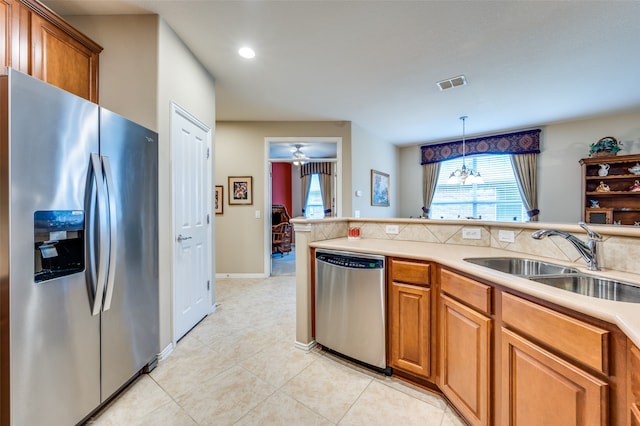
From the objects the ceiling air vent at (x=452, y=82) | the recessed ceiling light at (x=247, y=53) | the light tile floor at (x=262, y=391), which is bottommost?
the light tile floor at (x=262, y=391)

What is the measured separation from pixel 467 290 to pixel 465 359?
0.37 metres

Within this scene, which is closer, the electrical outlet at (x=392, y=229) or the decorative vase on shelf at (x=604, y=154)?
the electrical outlet at (x=392, y=229)

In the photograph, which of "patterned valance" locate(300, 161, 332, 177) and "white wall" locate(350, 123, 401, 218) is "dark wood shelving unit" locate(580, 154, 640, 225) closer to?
"white wall" locate(350, 123, 401, 218)

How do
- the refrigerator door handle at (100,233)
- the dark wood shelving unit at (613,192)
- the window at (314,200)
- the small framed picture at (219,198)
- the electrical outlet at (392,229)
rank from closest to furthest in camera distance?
1. the refrigerator door handle at (100,233)
2. the electrical outlet at (392,229)
3. the dark wood shelving unit at (613,192)
4. the small framed picture at (219,198)
5. the window at (314,200)

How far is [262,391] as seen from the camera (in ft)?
5.41

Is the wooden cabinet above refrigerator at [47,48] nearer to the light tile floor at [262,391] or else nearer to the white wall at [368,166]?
the light tile floor at [262,391]

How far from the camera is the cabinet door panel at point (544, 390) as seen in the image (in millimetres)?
801

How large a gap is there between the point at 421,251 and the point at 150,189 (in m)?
1.99

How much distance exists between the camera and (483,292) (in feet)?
4.07

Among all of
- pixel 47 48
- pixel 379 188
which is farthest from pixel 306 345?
pixel 379 188

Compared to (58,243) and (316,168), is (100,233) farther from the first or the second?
(316,168)

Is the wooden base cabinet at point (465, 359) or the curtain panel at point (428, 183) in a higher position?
the curtain panel at point (428, 183)

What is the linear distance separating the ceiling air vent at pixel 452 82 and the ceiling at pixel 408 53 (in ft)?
0.20

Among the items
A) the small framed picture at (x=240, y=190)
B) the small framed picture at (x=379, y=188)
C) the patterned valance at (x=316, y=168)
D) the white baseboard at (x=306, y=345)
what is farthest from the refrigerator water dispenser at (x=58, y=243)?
the patterned valance at (x=316, y=168)
